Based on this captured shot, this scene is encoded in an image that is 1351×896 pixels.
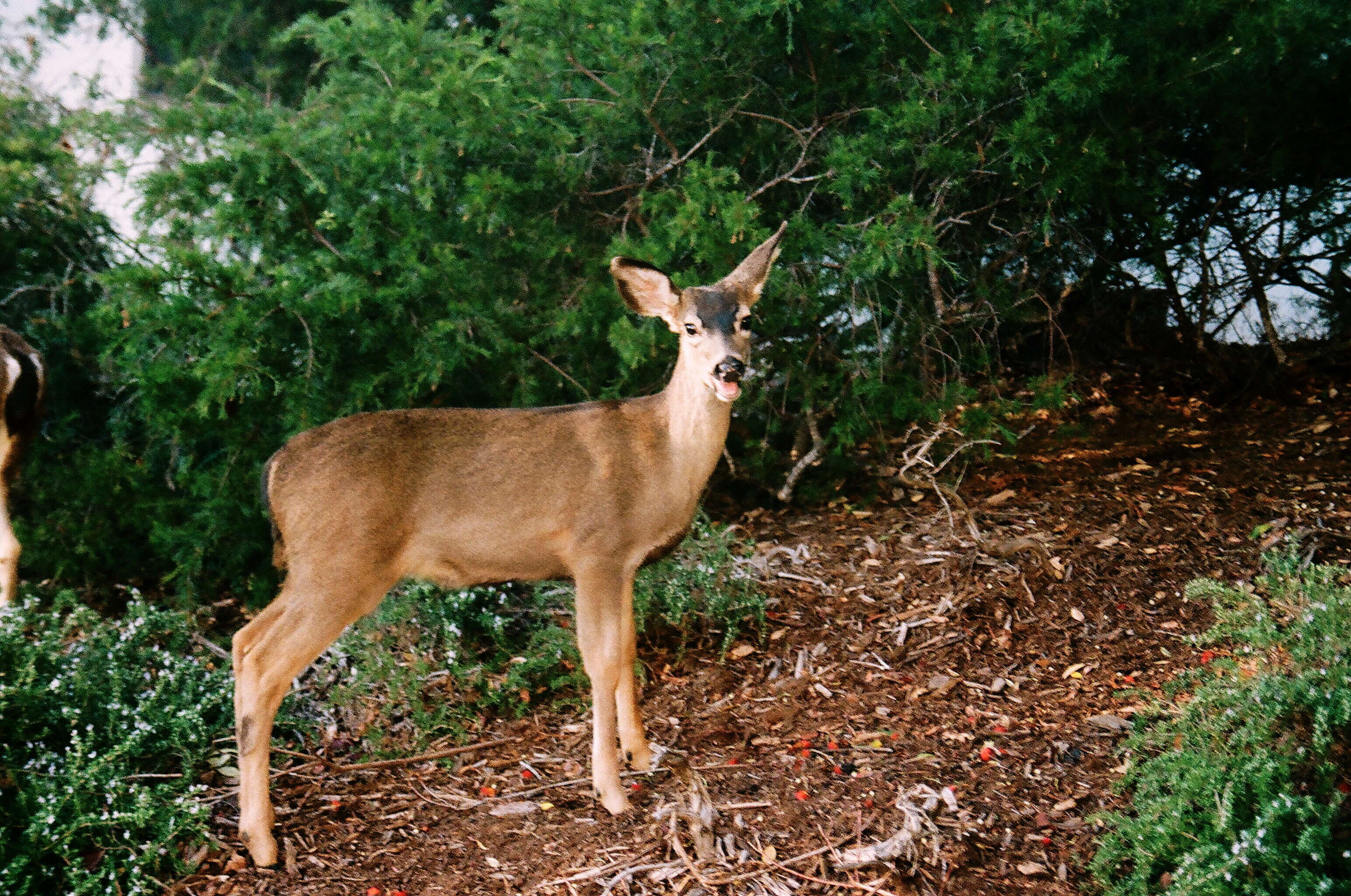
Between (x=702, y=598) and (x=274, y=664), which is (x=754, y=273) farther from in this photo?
(x=274, y=664)

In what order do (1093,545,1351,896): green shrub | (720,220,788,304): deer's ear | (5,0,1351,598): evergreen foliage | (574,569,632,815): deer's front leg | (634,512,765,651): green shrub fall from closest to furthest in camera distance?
(1093,545,1351,896): green shrub → (574,569,632,815): deer's front leg → (720,220,788,304): deer's ear → (634,512,765,651): green shrub → (5,0,1351,598): evergreen foliage

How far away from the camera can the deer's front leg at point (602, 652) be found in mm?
4379

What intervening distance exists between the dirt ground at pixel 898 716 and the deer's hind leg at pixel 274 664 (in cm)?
20

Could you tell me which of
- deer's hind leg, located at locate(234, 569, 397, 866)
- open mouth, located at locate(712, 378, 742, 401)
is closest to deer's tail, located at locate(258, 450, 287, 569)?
deer's hind leg, located at locate(234, 569, 397, 866)

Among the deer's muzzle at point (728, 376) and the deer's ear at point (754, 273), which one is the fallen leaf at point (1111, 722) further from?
the deer's ear at point (754, 273)

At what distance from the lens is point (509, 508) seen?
4.49 meters

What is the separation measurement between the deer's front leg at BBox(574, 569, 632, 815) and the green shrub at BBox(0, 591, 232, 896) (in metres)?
1.43

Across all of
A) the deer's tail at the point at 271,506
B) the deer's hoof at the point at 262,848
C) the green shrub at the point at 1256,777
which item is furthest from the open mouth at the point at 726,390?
the deer's hoof at the point at 262,848

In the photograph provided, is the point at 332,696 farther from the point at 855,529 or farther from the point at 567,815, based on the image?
the point at 855,529

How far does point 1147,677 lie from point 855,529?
1.93 m

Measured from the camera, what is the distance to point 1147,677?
16.0 feet

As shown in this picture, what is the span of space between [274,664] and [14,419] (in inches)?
130

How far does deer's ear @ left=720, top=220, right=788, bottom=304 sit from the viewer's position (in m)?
4.71

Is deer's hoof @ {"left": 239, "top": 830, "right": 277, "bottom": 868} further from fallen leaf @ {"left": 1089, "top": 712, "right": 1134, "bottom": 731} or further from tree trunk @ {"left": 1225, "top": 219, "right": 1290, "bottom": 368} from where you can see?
tree trunk @ {"left": 1225, "top": 219, "right": 1290, "bottom": 368}
